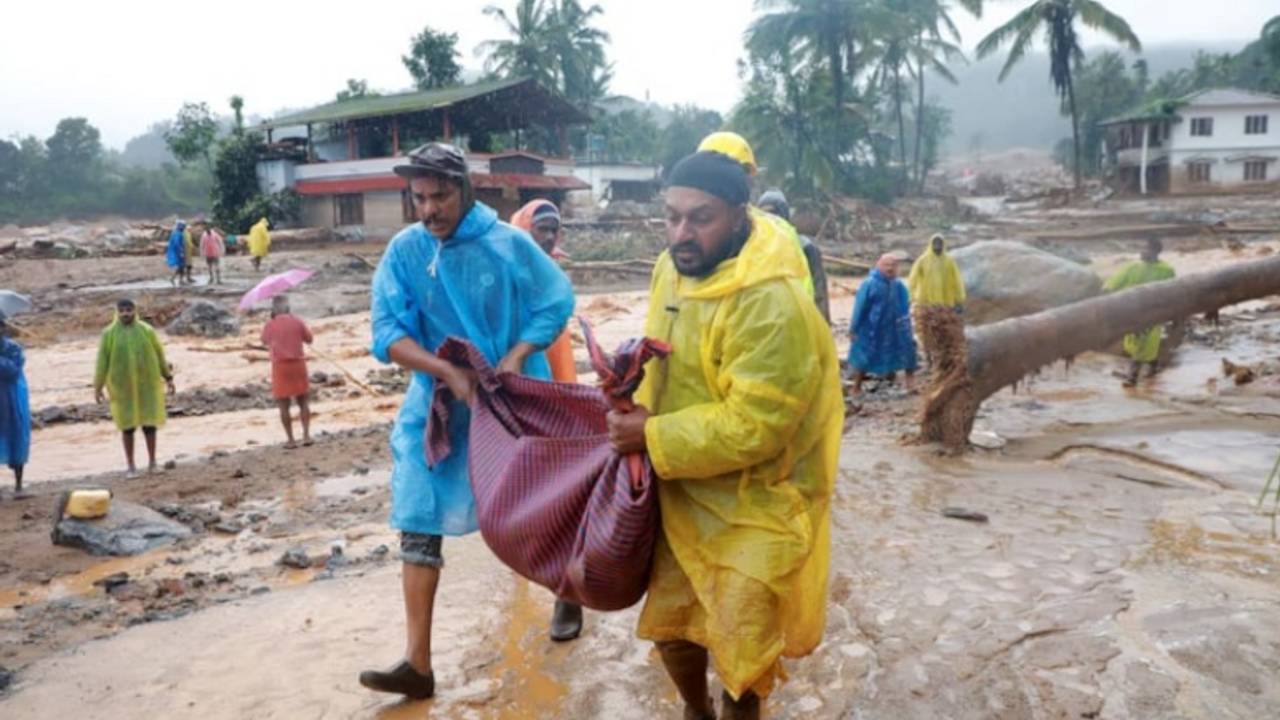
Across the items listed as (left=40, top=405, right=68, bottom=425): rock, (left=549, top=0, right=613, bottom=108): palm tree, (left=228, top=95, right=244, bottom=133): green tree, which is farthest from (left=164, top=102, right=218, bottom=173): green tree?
(left=40, top=405, right=68, bottom=425): rock

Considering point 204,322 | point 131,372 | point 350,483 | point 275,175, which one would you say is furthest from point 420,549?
point 275,175

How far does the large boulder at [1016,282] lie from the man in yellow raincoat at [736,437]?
11.3m

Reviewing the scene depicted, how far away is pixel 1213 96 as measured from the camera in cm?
3881

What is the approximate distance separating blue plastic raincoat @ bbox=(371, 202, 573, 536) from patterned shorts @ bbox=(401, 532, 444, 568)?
0.12 ft

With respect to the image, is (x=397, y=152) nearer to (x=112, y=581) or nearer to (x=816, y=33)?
(x=816, y=33)

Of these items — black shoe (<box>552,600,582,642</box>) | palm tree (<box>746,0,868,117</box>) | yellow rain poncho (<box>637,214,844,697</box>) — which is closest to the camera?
yellow rain poncho (<box>637,214,844,697</box>)

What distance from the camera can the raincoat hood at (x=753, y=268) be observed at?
7.18ft

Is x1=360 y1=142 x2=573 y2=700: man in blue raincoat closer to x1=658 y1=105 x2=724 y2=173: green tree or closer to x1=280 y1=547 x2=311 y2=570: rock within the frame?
x1=280 y1=547 x2=311 y2=570: rock

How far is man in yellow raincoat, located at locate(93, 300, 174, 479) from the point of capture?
7.72 m

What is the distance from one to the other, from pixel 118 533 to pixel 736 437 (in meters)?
4.82

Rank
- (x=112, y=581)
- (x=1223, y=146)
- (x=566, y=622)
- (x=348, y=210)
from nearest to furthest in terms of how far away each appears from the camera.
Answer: (x=566, y=622) < (x=112, y=581) < (x=348, y=210) < (x=1223, y=146)

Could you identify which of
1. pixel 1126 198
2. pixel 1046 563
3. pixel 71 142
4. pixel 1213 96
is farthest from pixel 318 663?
pixel 71 142

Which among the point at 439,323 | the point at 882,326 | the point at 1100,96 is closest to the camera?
the point at 439,323

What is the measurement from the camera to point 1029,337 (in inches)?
274
